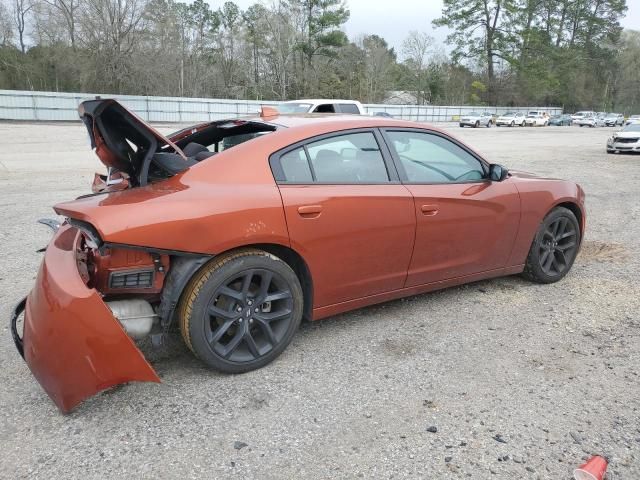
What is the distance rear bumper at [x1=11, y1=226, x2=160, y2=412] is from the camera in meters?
2.48

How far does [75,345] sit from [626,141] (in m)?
22.7

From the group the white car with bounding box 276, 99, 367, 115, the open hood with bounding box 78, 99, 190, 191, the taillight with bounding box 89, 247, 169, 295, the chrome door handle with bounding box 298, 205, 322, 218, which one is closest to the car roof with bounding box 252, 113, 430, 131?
the chrome door handle with bounding box 298, 205, 322, 218

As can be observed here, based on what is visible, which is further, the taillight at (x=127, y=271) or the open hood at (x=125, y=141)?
the open hood at (x=125, y=141)

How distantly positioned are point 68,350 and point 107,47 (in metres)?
45.0

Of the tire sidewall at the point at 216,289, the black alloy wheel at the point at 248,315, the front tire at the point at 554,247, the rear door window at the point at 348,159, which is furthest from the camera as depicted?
the front tire at the point at 554,247

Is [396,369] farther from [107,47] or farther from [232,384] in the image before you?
[107,47]

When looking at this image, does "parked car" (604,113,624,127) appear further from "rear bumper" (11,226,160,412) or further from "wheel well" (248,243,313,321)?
"rear bumper" (11,226,160,412)

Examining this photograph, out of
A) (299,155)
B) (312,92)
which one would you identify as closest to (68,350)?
(299,155)

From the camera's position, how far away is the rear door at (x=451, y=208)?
3.67m

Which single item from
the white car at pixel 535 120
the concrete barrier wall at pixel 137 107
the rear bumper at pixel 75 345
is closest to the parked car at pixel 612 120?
the white car at pixel 535 120

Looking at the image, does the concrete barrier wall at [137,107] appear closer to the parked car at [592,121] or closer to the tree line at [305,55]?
the tree line at [305,55]

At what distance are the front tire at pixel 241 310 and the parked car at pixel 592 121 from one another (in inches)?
2232

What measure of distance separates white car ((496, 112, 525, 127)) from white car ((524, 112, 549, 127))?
86 cm

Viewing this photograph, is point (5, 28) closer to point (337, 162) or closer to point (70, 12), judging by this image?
point (70, 12)
